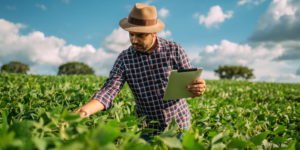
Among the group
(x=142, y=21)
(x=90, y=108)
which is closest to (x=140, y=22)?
(x=142, y=21)

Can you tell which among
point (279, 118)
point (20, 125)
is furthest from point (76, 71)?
point (20, 125)

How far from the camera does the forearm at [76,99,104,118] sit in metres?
3.17

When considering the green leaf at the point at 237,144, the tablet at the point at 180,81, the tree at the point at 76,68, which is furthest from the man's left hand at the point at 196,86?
the tree at the point at 76,68

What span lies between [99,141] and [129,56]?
2.52 meters

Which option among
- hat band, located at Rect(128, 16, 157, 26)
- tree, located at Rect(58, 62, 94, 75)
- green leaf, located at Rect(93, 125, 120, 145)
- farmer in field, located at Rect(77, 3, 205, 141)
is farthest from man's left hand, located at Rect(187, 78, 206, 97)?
tree, located at Rect(58, 62, 94, 75)

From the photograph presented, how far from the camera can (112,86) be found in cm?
385

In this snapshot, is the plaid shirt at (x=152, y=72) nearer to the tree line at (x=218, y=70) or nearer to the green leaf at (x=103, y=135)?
the green leaf at (x=103, y=135)

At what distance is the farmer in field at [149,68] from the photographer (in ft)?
12.5

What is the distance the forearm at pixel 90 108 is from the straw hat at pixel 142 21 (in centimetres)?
67

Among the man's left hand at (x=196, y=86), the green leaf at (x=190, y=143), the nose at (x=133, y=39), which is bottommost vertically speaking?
the green leaf at (x=190, y=143)

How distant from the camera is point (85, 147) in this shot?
1.47 meters

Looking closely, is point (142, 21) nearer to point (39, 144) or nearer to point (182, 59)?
point (182, 59)

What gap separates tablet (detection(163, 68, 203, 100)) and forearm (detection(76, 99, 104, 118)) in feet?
1.90

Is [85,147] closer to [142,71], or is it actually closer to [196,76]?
[196,76]
